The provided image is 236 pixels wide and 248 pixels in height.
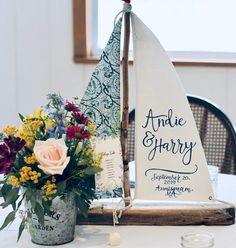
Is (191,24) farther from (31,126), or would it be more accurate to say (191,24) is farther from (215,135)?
(31,126)

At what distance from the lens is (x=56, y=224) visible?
1.11m

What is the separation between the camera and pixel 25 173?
1.04 meters

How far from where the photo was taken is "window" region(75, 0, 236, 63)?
2.60 meters

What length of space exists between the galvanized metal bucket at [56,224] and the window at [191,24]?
1.58 meters

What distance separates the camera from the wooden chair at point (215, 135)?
76.0 inches

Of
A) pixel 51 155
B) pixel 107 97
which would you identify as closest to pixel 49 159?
pixel 51 155

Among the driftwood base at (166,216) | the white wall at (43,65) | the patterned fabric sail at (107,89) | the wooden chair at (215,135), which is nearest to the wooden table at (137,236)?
the driftwood base at (166,216)

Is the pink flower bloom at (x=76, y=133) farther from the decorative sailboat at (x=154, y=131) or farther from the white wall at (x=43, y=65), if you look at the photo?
the white wall at (x=43, y=65)

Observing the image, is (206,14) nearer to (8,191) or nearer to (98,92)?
(98,92)

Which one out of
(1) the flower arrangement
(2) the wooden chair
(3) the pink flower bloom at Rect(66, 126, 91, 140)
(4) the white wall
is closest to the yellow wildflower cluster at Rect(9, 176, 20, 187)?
(1) the flower arrangement

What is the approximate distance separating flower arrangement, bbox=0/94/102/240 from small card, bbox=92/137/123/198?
4 cm

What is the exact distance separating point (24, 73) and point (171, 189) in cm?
157

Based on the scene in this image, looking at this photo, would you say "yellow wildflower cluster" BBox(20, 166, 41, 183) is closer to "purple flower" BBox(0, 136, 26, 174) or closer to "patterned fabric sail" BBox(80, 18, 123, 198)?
"purple flower" BBox(0, 136, 26, 174)

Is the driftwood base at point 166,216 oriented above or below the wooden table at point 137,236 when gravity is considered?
above
